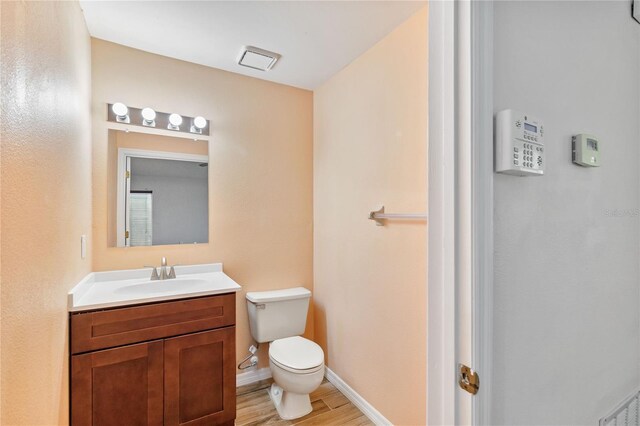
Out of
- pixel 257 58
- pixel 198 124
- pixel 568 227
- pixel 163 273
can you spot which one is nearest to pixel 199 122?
pixel 198 124

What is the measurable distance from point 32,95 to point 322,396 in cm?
229

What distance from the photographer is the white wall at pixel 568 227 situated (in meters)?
0.76

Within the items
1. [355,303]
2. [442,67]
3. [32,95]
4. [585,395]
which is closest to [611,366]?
[585,395]

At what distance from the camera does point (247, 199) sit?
7.99ft

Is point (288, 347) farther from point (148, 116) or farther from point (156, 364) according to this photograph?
point (148, 116)

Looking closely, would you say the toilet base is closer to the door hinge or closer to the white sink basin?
the white sink basin

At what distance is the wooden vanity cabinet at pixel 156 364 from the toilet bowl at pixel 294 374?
0.96ft

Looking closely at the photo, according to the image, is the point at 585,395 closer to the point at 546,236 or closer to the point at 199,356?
the point at 546,236

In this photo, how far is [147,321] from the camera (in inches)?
64.9

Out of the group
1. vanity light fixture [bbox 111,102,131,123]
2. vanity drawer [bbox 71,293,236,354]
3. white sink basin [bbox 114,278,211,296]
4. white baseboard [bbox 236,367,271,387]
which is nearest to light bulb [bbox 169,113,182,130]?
vanity light fixture [bbox 111,102,131,123]

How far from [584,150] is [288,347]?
1.89m

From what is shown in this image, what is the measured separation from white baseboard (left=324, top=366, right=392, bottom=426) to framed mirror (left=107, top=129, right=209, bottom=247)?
141 centimetres

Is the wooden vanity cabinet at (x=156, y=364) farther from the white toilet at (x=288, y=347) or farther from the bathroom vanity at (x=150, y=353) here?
the white toilet at (x=288, y=347)

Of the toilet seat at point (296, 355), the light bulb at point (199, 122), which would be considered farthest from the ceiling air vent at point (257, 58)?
the toilet seat at point (296, 355)
